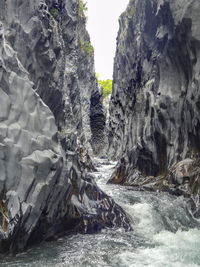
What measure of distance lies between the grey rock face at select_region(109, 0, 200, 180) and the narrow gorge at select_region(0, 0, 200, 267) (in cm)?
7

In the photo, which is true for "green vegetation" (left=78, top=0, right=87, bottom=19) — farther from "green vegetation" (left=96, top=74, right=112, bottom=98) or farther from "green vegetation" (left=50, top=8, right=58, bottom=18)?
"green vegetation" (left=96, top=74, right=112, bottom=98)

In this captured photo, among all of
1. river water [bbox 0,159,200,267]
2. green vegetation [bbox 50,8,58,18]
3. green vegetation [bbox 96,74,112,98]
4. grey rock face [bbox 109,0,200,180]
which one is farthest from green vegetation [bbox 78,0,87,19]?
green vegetation [bbox 96,74,112,98]

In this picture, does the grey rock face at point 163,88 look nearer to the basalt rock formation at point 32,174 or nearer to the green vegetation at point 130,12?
the green vegetation at point 130,12

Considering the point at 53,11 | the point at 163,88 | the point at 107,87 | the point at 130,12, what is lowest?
the point at 163,88

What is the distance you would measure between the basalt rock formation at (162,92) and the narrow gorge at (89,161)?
8cm

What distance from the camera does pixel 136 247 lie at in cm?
830

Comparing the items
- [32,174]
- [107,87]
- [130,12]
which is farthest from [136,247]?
[107,87]

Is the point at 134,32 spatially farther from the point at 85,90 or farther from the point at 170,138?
the point at 170,138

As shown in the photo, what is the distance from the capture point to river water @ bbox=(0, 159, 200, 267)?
6945mm

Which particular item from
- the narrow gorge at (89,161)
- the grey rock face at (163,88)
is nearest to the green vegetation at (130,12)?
the grey rock face at (163,88)

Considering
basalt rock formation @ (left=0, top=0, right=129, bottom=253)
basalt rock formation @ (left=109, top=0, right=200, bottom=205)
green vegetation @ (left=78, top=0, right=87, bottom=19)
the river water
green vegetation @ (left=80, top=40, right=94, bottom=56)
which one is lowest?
the river water

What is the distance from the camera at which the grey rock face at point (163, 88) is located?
1667 cm

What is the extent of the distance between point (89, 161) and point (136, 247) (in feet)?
73.1

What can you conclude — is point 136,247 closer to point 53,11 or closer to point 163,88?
point 163,88
